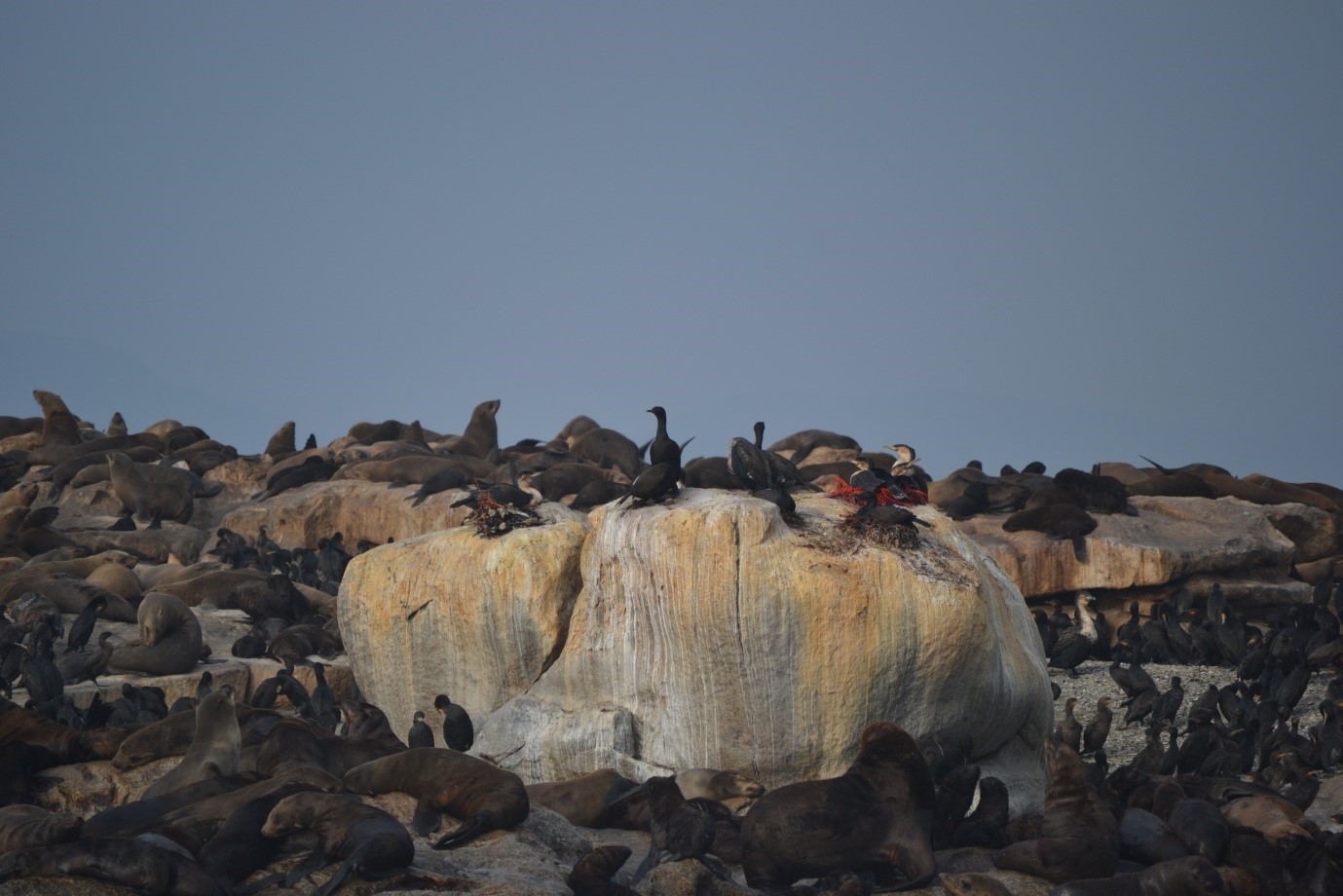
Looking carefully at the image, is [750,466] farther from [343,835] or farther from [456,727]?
[343,835]

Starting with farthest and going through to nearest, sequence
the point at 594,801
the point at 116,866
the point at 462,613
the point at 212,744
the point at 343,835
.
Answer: the point at 462,613 < the point at 594,801 < the point at 212,744 < the point at 343,835 < the point at 116,866

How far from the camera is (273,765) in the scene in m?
8.83

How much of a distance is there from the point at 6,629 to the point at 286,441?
53.2 ft

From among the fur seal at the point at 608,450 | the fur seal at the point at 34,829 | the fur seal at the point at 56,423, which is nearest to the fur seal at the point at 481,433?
the fur seal at the point at 608,450

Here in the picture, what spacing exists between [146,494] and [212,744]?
1710 centimetres

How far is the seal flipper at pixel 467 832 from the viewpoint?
7.45 m

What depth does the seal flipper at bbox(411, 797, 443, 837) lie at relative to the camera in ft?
25.2

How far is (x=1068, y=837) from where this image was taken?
7.95m

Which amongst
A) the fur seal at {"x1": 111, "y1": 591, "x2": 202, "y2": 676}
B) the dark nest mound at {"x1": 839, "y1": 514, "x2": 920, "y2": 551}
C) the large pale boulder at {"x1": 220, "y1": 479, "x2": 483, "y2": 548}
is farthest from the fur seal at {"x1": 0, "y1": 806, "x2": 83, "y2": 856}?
the large pale boulder at {"x1": 220, "y1": 479, "x2": 483, "y2": 548}

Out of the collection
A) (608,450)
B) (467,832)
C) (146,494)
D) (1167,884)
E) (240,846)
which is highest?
(608,450)

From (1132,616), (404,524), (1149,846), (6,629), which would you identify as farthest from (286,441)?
(1149,846)

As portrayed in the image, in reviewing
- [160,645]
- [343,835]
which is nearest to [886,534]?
[343,835]

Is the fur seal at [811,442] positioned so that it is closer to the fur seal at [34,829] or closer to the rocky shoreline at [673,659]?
the rocky shoreline at [673,659]

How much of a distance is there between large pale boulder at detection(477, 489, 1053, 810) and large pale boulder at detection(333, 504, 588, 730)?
67cm
